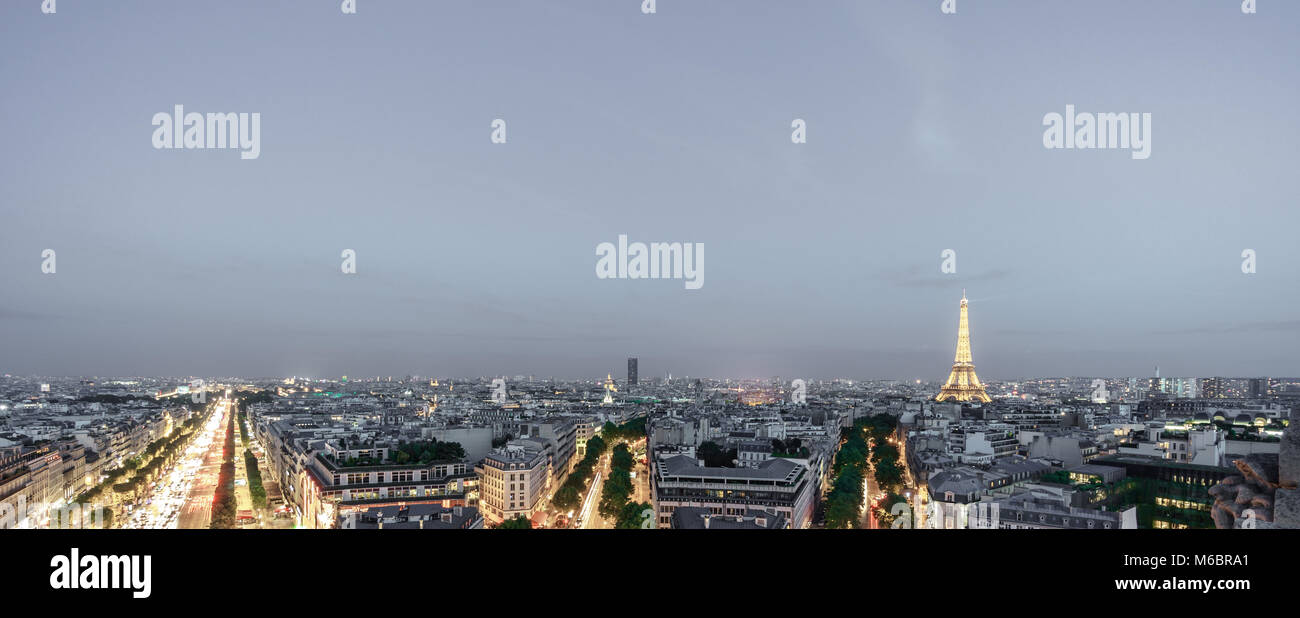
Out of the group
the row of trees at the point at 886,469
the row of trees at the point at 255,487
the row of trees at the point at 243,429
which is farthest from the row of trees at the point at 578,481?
the row of trees at the point at 243,429

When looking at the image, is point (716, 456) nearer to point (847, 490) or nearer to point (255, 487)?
point (847, 490)

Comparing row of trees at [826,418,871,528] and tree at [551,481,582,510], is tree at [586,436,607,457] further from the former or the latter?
row of trees at [826,418,871,528]

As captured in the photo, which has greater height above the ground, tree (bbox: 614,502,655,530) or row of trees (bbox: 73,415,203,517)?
tree (bbox: 614,502,655,530)

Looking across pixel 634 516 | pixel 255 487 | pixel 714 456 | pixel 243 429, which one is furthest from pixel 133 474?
pixel 243 429

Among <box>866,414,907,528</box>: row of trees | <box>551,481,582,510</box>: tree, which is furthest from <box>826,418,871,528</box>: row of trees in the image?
<box>551,481,582,510</box>: tree

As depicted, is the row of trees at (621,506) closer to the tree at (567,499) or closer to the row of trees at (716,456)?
the tree at (567,499)

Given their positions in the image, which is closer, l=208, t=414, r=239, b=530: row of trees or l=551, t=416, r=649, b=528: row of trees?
l=551, t=416, r=649, b=528: row of trees
